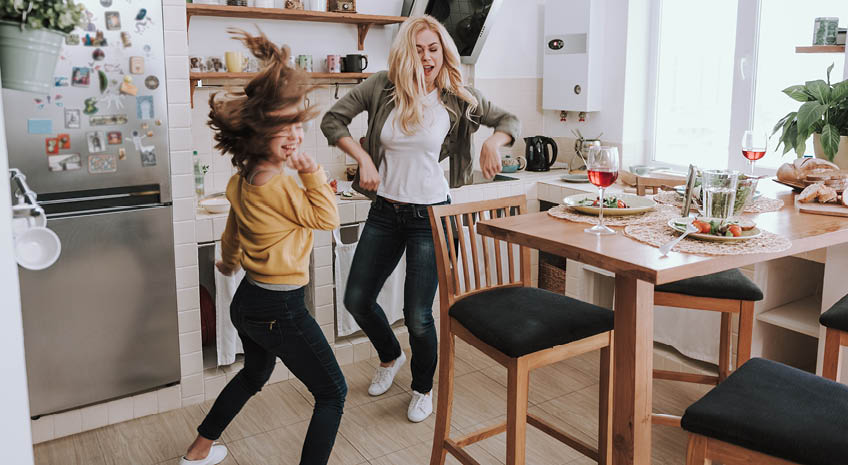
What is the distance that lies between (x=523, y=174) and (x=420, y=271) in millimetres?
1515

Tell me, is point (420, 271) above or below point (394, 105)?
below

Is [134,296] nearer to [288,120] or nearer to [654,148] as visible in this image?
[288,120]

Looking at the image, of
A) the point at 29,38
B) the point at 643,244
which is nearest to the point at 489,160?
the point at 643,244

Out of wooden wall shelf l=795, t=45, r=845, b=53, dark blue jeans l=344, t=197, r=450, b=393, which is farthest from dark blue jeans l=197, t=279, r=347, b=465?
wooden wall shelf l=795, t=45, r=845, b=53

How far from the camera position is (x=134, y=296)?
2674mm

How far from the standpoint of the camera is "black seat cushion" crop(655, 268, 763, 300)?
2205mm

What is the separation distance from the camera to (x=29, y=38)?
104 cm

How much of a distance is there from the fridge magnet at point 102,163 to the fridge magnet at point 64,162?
4cm

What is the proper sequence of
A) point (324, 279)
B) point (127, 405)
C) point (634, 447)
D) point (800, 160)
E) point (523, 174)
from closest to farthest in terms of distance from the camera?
point (634, 447) → point (800, 160) → point (127, 405) → point (324, 279) → point (523, 174)

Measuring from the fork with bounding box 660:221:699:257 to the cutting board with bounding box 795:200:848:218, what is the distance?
49cm

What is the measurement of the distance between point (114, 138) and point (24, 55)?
1581 millimetres

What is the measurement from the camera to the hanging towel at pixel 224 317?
115 inches

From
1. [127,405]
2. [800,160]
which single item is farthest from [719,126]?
[127,405]

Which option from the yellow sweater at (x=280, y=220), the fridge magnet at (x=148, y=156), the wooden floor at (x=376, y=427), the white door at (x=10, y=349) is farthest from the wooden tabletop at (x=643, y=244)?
the fridge magnet at (x=148, y=156)
